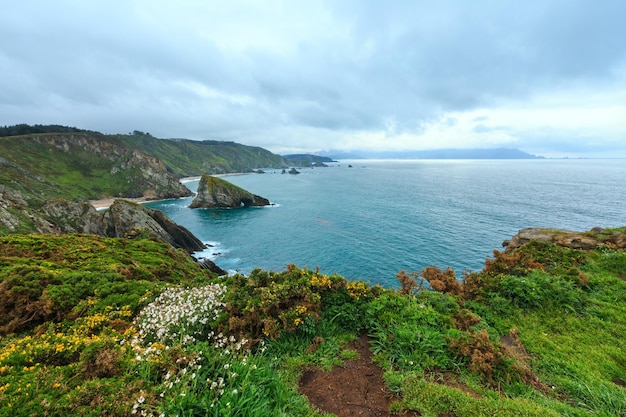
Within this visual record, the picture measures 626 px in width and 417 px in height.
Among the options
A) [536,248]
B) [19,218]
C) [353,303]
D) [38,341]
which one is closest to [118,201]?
[19,218]

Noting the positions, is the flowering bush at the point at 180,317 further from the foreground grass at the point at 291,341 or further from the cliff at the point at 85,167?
the cliff at the point at 85,167

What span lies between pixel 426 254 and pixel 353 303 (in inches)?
1270

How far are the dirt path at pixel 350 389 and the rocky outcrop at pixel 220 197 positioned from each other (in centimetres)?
8408

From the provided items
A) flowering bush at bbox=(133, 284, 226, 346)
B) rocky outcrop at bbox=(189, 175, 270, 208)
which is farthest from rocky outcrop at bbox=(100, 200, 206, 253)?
flowering bush at bbox=(133, 284, 226, 346)

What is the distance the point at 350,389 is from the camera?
7.19 metres

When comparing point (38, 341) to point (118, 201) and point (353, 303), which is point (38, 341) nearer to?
point (353, 303)

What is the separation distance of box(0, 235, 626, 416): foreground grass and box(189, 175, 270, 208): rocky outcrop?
7580 cm

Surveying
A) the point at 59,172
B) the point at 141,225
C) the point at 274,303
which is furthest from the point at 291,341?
the point at 59,172

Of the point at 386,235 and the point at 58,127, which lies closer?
the point at 386,235

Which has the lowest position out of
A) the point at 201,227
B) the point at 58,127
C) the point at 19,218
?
the point at 201,227

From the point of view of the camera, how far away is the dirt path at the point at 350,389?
6.49m

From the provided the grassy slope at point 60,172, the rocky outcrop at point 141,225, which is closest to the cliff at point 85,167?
the grassy slope at point 60,172

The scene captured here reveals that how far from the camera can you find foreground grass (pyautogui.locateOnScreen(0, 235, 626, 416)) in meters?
5.55

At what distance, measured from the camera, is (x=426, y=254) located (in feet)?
128
